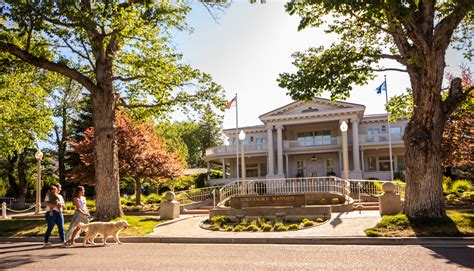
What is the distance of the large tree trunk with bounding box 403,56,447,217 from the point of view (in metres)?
12.0

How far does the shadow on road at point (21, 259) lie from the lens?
8.13 metres

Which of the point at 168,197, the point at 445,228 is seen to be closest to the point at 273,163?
the point at 168,197

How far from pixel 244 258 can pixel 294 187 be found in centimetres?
1441

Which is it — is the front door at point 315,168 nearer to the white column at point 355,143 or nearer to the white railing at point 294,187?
the white column at point 355,143

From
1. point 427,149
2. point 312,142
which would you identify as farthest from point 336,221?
point 312,142

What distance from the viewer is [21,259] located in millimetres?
8914

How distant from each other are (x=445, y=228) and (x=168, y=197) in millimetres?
10668

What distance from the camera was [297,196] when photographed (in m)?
15.9

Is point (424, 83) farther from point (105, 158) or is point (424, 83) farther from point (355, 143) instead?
point (355, 143)

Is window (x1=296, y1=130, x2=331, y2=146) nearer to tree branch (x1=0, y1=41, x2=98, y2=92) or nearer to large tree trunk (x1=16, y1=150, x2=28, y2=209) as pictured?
tree branch (x1=0, y1=41, x2=98, y2=92)

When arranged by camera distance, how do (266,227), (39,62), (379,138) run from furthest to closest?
(379,138)
(39,62)
(266,227)

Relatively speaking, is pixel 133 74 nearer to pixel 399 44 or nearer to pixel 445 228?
pixel 399 44

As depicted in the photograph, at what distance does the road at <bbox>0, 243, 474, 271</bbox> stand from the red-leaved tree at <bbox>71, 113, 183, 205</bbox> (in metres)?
14.3

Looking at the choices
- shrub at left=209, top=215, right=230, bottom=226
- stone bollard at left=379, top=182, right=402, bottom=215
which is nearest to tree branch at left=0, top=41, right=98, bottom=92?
shrub at left=209, top=215, right=230, bottom=226
